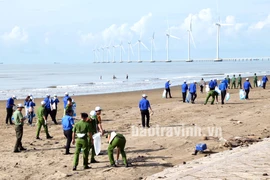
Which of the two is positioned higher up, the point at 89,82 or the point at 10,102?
the point at 89,82

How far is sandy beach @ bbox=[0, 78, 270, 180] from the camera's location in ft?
36.9

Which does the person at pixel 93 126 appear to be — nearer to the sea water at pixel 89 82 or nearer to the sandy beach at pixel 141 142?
the sandy beach at pixel 141 142

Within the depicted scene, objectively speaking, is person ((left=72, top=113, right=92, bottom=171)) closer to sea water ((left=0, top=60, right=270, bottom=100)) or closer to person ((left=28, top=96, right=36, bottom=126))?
person ((left=28, top=96, right=36, bottom=126))

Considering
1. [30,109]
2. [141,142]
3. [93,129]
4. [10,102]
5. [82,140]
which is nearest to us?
[82,140]

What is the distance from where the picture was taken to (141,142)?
14.9 metres

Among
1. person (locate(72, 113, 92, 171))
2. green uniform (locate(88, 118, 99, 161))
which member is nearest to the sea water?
green uniform (locate(88, 118, 99, 161))

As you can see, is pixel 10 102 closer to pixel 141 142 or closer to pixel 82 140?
pixel 141 142

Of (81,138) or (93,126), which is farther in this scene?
(93,126)

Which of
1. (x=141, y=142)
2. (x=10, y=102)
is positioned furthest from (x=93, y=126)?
(x=10, y=102)

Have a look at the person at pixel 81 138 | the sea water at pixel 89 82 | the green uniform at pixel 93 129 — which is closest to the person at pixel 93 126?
the green uniform at pixel 93 129

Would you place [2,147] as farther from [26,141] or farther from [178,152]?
[178,152]

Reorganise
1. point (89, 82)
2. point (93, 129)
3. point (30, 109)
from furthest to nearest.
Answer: point (89, 82) → point (30, 109) → point (93, 129)

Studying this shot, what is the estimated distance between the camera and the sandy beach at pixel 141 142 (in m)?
11.2

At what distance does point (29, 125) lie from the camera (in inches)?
792
